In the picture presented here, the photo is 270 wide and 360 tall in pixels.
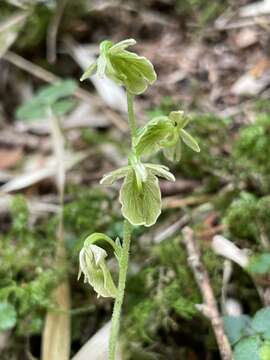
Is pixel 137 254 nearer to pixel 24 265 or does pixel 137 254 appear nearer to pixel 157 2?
pixel 24 265

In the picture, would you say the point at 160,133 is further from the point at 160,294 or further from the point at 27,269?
the point at 27,269

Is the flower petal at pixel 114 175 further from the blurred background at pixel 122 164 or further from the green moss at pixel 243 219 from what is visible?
the green moss at pixel 243 219

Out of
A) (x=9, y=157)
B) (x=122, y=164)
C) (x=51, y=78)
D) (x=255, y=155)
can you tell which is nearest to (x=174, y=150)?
(x=255, y=155)

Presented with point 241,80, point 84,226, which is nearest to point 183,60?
point 241,80

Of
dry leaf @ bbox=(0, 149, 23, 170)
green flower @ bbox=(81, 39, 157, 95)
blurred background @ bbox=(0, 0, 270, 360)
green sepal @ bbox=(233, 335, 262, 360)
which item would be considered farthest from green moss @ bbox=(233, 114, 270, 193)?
dry leaf @ bbox=(0, 149, 23, 170)

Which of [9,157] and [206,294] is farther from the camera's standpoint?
→ [9,157]

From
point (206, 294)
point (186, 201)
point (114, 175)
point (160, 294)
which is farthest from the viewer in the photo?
point (186, 201)

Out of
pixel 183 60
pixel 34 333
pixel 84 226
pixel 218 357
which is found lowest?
pixel 218 357

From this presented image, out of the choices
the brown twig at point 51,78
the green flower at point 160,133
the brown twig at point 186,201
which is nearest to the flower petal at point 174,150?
the green flower at point 160,133
